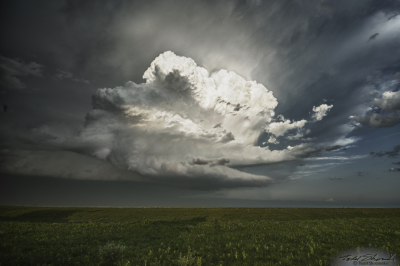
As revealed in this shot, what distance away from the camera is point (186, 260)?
426 inches

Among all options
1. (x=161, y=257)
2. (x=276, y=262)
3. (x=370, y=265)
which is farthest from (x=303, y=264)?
(x=161, y=257)

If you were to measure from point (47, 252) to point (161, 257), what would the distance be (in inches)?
357

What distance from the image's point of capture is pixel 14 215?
5759 centimetres

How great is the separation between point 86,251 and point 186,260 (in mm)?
9234

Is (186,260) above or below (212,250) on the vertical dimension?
above

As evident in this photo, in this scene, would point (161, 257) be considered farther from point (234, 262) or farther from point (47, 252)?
point (47, 252)

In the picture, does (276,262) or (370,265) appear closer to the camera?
(370,265)

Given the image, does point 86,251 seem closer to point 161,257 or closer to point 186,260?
point 161,257

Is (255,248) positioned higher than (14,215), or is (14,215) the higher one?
(255,248)

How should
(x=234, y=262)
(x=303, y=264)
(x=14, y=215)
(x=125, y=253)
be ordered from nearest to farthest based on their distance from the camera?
(x=303, y=264)
(x=234, y=262)
(x=125, y=253)
(x=14, y=215)

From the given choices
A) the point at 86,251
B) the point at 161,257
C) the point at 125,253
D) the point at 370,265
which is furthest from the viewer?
the point at 86,251

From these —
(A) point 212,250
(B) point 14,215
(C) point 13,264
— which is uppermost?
(C) point 13,264

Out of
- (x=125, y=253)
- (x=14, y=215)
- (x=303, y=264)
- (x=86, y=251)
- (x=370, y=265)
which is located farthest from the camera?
(x=14, y=215)

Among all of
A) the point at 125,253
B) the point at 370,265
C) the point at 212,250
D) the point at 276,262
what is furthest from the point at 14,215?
the point at 370,265
